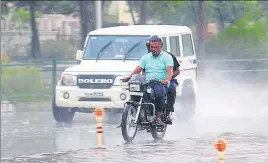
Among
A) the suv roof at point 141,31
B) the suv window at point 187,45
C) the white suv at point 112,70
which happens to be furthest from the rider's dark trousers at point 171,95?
the suv window at point 187,45

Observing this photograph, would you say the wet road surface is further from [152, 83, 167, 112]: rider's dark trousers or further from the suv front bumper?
[152, 83, 167, 112]: rider's dark trousers

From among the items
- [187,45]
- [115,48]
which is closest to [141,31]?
[115,48]

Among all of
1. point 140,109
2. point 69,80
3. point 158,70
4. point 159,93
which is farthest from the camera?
point 69,80

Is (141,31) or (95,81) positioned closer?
(95,81)

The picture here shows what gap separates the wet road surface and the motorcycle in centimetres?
22

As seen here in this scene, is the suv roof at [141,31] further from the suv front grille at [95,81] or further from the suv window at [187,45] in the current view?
the suv front grille at [95,81]

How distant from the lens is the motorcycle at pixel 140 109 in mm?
14830

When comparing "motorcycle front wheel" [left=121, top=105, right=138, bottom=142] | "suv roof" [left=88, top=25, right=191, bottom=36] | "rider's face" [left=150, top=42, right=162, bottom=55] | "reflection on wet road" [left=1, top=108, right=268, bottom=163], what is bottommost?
"reflection on wet road" [left=1, top=108, right=268, bottom=163]

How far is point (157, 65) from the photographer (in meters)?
15.1

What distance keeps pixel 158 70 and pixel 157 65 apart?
9cm

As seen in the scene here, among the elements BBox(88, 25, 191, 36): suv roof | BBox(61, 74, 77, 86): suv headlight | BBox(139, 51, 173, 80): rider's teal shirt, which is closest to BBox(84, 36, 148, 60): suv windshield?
BBox(88, 25, 191, 36): suv roof

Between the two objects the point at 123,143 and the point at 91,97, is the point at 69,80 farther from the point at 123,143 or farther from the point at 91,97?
the point at 123,143

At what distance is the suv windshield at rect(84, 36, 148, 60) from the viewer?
19.7 meters

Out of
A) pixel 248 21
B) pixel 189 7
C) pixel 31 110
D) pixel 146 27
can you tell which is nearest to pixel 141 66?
pixel 146 27
